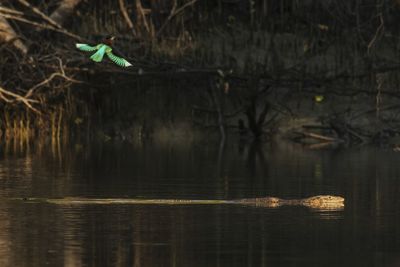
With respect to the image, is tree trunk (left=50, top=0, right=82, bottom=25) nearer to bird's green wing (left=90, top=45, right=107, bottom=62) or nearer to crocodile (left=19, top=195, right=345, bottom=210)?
bird's green wing (left=90, top=45, right=107, bottom=62)

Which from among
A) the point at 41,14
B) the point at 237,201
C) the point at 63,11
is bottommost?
the point at 237,201

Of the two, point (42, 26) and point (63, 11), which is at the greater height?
point (63, 11)

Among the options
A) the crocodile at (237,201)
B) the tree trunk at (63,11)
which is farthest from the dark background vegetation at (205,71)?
the crocodile at (237,201)

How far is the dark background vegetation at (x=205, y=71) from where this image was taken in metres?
28.9

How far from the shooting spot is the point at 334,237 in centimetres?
1156

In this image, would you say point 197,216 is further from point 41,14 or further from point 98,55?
point 41,14

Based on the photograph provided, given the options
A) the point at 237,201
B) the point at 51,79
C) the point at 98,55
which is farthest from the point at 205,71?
the point at 237,201

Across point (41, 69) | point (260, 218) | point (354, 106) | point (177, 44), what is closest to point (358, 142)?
point (354, 106)

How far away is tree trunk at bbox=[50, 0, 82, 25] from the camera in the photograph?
29891mm

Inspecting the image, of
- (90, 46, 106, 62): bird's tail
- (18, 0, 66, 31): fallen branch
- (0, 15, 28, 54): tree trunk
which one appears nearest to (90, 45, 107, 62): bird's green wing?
(90, 46, 106, 62): bird's tail

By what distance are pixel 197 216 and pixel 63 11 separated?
57.7 ft

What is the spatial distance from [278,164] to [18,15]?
9.68 metres

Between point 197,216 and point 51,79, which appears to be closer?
point 197,216

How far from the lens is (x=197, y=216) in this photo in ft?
43.0
